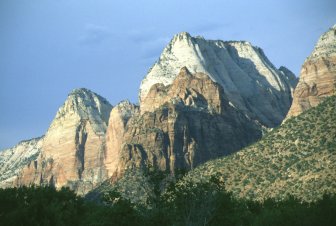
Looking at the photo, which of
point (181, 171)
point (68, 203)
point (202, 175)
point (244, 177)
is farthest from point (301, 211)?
point (202, 175)

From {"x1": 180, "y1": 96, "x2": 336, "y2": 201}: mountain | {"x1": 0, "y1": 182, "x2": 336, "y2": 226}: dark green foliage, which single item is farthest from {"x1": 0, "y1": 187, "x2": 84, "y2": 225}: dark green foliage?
{"x1": 180, "y1": 96, "x2": 336, "y2": 201}: mountain

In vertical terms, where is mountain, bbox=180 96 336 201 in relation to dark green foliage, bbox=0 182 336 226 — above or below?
above

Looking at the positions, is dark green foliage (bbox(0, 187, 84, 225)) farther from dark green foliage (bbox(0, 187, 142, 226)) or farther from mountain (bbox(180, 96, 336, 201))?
mountain (bbox(180, 96, 336, 201))

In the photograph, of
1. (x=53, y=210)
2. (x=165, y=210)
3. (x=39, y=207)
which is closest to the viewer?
(x=165, y=210)

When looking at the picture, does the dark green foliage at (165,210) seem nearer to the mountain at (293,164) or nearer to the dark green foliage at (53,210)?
the dark green foliage at (53,210)

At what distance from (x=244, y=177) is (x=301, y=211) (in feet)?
223

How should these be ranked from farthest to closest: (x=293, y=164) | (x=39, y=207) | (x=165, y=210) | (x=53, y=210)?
(x=293, y=164), (x=39, y=207), (x=53, y=210), (x=165, y=210)

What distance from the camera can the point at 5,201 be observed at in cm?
12112

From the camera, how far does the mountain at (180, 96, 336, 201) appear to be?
159 meters

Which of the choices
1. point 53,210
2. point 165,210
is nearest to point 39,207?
point 53,210

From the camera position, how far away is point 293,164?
175125 millimetres

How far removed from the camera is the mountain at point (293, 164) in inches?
6265

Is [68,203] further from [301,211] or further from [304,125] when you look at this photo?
[304,125]

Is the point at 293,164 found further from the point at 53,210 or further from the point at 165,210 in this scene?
the point at 165,210
